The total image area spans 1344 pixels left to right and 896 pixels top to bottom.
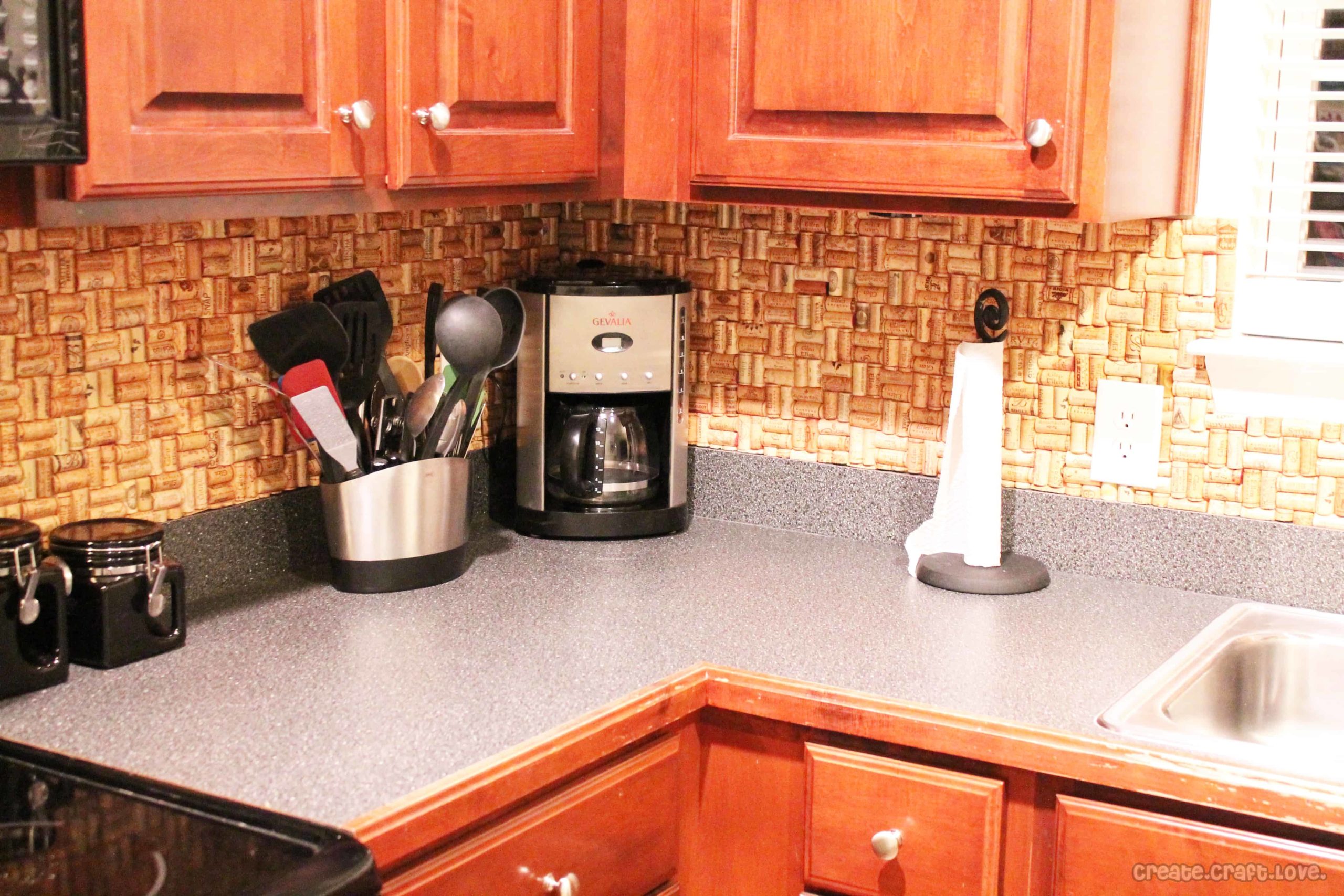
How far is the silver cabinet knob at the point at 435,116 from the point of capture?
163 centimetres

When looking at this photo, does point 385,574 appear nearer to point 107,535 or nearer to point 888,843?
point 107,535

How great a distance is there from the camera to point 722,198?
6.28 feet

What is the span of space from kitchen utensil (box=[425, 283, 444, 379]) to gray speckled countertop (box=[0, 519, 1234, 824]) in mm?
275

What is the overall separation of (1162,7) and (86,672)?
1.41 m

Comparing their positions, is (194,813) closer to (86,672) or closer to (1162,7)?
(86,672)

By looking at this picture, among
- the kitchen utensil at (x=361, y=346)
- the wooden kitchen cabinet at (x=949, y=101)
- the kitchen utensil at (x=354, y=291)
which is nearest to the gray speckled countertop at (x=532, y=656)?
the kitchen utensil at (x=361, y=346)

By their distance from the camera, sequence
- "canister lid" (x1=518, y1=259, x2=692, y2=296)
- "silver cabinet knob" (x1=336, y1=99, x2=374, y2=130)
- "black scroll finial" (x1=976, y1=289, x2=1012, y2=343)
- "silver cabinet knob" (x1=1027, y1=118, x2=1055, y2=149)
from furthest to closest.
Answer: "canister lid" (x1=518, y1=259, x2=692, y2=296), "black scroll finial" (x1=976, y1=289, x2=1012, y2=343), "silver cabinet knob" (x1=1027, y1=118, x2=1055, y2=149), "silver cabinet knob" (x1=336, y1=99, x2=374, y2=130)

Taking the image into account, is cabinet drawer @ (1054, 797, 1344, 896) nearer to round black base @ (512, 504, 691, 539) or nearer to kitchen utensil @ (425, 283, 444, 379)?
round black base @ (512, 504, 691, 539)

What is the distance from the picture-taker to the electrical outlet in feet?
6.51

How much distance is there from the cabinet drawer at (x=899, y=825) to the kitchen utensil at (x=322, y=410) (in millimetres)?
656

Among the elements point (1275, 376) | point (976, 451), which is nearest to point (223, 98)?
point (976, 451)

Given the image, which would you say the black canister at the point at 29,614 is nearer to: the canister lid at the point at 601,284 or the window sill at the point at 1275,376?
the canister lid at the point at 601,284

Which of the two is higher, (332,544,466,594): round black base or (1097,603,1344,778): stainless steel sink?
(332,544,466,594): round black base

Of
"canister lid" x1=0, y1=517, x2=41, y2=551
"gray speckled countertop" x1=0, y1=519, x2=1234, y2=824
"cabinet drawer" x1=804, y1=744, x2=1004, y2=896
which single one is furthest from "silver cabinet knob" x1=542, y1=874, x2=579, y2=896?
"canister lid" x1=0, y1=517, x2=41, y2=551
